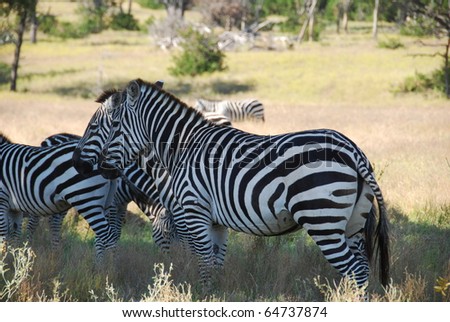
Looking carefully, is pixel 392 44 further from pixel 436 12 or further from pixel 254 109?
pixel 254 109

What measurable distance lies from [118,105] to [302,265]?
8.28 feet

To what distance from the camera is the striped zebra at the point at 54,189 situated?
704 cm

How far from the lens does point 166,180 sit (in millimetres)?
7145

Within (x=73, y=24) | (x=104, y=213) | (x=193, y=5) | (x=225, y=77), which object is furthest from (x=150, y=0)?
(x=104, y=213)

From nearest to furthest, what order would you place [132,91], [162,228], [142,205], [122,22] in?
[132,91] < [162,228] < [142,205] < [122,22]

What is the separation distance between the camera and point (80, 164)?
6.89m

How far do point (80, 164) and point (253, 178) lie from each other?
83.1 inches

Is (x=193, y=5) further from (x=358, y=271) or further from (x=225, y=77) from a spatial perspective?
(x=358, y=271)

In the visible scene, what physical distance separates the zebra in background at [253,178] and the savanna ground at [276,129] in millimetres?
484

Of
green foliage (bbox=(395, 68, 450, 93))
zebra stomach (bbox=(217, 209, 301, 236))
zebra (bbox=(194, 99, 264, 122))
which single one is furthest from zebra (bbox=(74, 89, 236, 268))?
green foliage (bbox=(395, 68, 450, 93))

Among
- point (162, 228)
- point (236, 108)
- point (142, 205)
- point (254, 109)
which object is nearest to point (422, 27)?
point (236, 108)

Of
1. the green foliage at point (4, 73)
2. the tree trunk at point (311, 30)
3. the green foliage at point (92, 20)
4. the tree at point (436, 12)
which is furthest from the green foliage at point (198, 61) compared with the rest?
the green foliage at point (92, 20)

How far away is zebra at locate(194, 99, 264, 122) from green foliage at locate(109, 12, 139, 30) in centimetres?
4344

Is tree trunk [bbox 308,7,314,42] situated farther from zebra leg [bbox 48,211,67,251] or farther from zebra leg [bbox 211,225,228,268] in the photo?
zebra leg [bbox 211,225,228,268]
